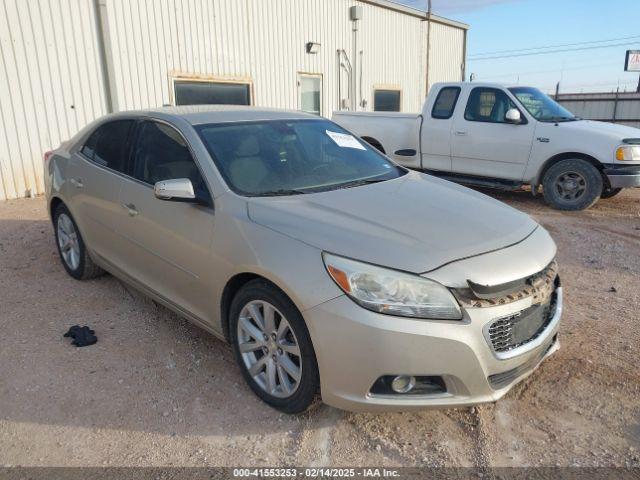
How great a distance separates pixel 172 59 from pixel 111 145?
21.0 ft

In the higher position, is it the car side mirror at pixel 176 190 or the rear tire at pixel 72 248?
the car side mirror at pixel 176 190

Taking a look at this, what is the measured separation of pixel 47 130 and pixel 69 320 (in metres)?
5.72

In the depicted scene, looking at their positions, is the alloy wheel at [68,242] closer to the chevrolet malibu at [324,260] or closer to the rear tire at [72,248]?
the rear tire at [72,248]

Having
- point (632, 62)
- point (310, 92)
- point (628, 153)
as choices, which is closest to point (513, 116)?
point (628, 153)

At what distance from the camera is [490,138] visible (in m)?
7.94

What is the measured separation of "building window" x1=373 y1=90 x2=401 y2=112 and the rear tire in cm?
1188

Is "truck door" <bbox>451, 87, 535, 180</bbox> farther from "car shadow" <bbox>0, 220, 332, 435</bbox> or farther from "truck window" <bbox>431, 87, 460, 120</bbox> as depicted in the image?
"car shadow" <bbox>0, 220, 332, 435</bbox>

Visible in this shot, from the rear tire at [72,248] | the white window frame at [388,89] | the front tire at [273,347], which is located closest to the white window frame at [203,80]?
the white window frame at [388,89]

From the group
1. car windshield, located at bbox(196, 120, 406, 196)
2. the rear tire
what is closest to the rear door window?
the rear tire

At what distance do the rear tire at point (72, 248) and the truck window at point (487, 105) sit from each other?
6.05 metres

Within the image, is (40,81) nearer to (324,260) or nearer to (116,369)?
(116,369)

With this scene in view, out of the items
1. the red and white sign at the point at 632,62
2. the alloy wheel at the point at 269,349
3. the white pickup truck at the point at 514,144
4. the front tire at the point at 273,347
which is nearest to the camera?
the front tire at the point at 273,347

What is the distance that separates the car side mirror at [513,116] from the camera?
7.57 m

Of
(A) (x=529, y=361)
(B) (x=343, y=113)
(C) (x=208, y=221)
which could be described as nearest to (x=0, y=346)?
(C) (x=208, y=221)
